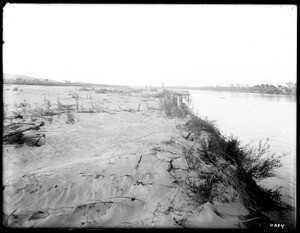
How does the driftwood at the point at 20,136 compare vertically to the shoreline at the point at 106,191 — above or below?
above

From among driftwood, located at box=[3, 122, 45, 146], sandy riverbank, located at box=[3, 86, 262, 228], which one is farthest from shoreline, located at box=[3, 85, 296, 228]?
driftwood, located at box=[3, 122, 45, 146]

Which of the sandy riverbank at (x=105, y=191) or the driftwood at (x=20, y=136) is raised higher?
the driftwood at (x=20, y=136)

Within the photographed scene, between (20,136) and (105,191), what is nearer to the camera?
(105,191)

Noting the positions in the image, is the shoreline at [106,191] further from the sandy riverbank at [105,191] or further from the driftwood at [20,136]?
the driftwood at [20,136]

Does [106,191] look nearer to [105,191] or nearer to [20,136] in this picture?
[105,191]

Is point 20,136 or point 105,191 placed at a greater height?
point 20,136

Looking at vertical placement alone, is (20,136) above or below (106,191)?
above

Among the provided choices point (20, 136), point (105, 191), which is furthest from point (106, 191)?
point (20, 136)

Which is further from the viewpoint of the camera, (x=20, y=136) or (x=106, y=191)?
(x=20, y=136)

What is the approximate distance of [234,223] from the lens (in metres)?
2.38

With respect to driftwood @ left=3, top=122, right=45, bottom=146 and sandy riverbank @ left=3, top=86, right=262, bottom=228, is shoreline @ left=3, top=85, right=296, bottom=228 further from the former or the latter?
driftwood @ left=3, top=122, right=45, bottom=146

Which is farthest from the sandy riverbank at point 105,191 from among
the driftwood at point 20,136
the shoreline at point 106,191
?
the driftwood at point 20,136

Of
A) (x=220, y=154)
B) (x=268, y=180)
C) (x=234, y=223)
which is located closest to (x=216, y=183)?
(x=234, y=223)

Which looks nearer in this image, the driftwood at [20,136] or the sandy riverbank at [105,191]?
the sandy riverbank at [105,191]
